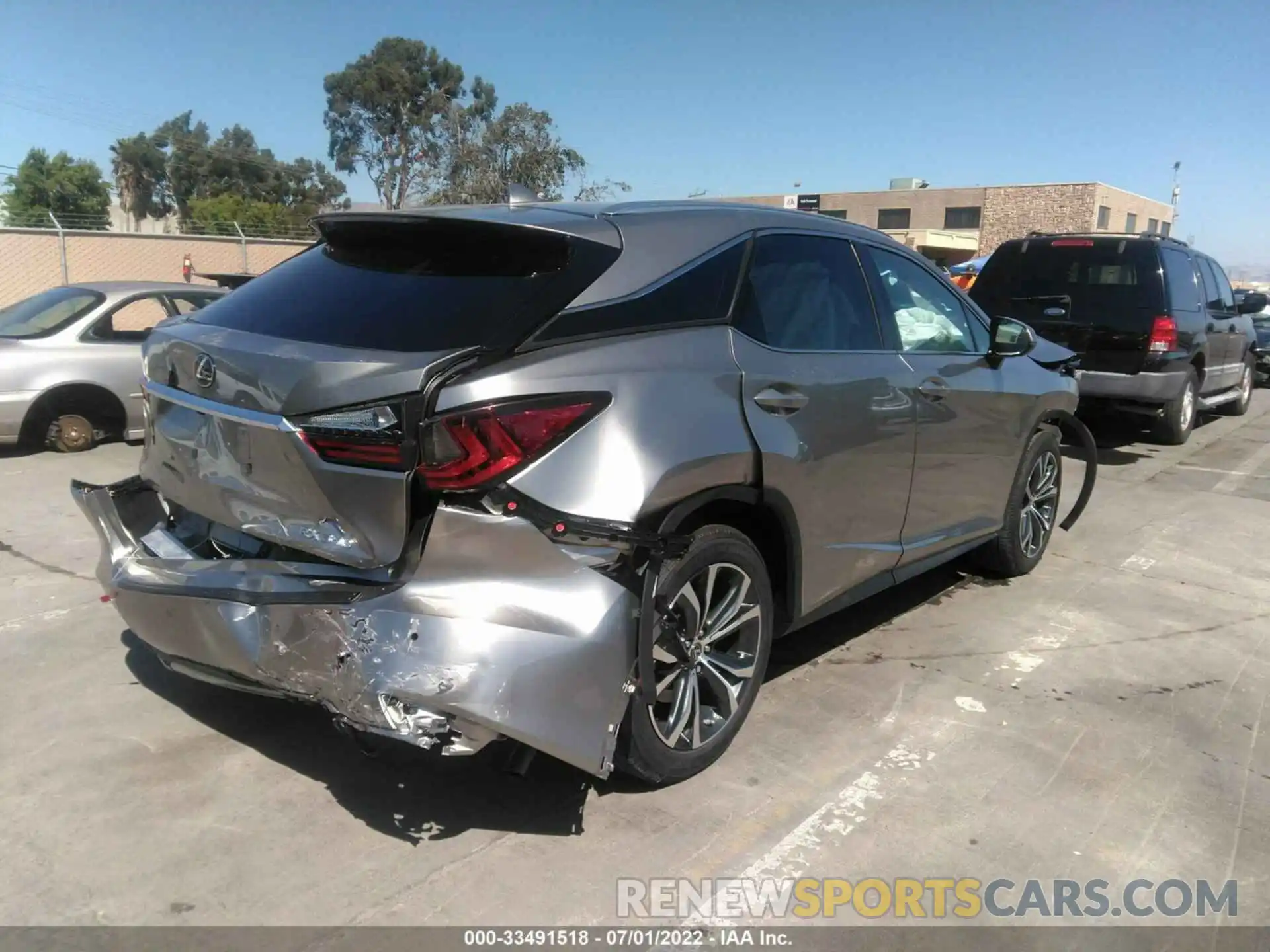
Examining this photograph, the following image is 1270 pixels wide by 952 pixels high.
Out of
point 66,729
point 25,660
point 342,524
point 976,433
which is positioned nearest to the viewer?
point 342,524

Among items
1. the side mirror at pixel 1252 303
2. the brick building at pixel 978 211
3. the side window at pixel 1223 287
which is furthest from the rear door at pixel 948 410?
the brick building at pixel 978 211

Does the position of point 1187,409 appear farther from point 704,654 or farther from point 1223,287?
point 704,654

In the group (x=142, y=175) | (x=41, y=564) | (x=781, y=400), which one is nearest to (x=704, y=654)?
(x=781, y=400)

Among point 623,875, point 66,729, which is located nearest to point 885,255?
point 623,875

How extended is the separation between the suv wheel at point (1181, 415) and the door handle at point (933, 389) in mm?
6499

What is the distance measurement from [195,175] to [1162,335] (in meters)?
77.3

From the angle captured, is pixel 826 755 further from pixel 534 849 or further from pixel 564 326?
pixel 564 326

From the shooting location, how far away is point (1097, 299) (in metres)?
9.52

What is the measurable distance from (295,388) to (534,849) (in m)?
1.50

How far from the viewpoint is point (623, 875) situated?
2.85 metres

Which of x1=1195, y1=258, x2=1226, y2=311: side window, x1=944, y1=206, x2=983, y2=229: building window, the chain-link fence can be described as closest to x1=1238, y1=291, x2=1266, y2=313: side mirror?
x1=1195, y1=258, x2=1226, y2=311: side window

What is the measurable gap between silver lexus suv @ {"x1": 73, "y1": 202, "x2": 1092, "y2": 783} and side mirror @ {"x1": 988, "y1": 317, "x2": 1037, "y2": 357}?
1286 millimetres

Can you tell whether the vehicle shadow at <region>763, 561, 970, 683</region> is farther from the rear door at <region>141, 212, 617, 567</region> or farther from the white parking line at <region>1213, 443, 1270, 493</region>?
the white parking line at <region>1213, 443, 1270, 493</region>

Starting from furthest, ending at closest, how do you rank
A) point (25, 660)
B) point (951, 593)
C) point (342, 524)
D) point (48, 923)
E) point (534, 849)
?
point (951, 593)
point (25, 660)
point (534, 849)
point (342, 524)
point (48, 923)
